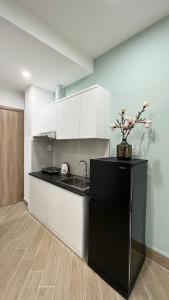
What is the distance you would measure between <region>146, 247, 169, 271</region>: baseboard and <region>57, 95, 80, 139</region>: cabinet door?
5.97 ft

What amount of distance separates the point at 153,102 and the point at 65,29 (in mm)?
1493

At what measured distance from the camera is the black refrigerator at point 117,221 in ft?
4.46

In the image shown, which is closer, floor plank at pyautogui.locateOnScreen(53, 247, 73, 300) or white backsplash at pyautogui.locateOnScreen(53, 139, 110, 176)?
Result: floor plank at pyautogui.locateOnScreen(53, 247, 73, 300)

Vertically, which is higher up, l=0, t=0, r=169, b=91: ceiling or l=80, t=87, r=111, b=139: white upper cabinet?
l=0, t=0, r=169, b=91: ceiling

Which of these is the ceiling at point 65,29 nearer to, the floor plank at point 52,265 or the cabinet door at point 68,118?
the cabinet door at point 68,118

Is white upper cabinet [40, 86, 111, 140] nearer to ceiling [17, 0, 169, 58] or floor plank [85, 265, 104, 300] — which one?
ceiling [17, 0, 169, 58]

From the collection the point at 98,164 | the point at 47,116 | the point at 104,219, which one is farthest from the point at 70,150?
the point at 104,219

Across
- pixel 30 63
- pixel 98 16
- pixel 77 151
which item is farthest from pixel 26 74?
pixel 77 151

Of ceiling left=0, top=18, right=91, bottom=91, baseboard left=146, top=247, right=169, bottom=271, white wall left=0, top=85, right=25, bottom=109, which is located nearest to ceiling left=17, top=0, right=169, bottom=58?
ceiling left=0, top=18, right=91, bottom=91

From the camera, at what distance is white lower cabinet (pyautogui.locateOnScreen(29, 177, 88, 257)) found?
1800 millimetres

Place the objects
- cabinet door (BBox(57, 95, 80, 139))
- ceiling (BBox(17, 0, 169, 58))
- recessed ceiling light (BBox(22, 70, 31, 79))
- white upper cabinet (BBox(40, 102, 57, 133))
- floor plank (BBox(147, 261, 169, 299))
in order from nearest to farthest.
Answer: floor plank (BBox(147, 261, 169, 299)) → ceiling (BBox(17, 0, 169, 58)) → cabinet door (BBox(57, 95, 80, 139)) → recessed ceiling light (BBox(22, 70, 31, 79)) → white upper cabinet (BBox(40, 102, 57, 133))

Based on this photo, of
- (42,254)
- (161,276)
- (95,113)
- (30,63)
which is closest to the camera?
(161,276)

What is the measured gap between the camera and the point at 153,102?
5.89ft

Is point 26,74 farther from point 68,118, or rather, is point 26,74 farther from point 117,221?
point 117,221
